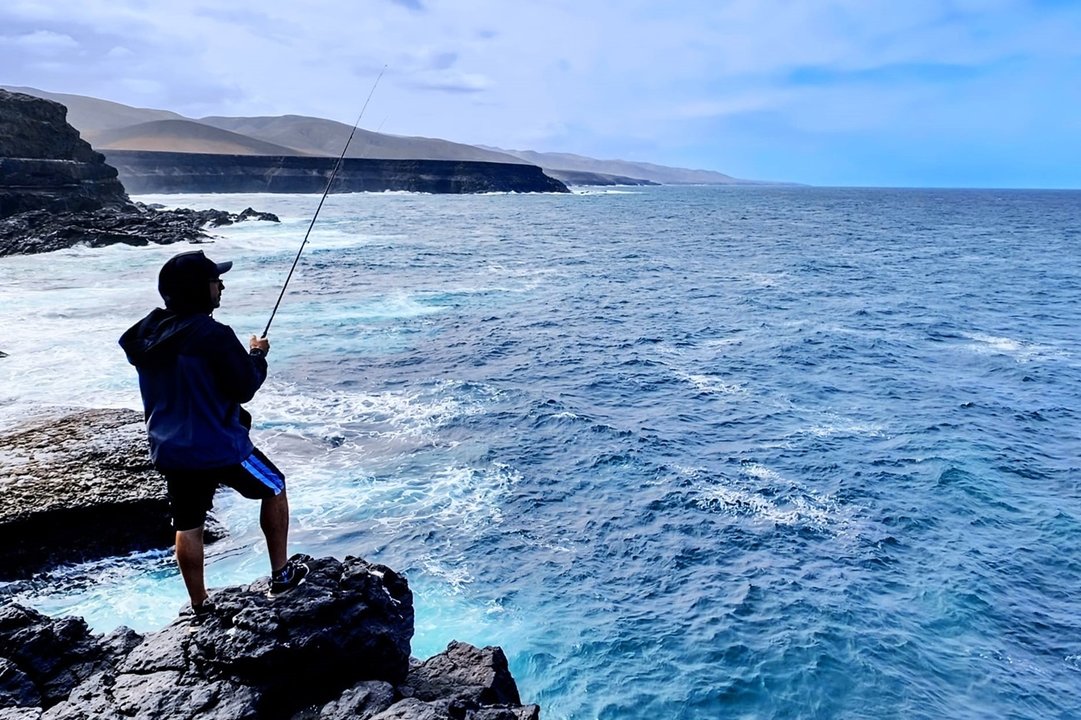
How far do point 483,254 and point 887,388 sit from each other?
33.7m

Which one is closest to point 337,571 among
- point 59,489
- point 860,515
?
point 59,489

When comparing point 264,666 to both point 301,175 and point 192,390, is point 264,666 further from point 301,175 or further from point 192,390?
point 301,175

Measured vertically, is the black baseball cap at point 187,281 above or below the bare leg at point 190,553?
above

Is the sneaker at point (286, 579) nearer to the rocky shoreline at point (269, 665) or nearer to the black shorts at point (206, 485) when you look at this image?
the rocky shoreline at point (269, 665)

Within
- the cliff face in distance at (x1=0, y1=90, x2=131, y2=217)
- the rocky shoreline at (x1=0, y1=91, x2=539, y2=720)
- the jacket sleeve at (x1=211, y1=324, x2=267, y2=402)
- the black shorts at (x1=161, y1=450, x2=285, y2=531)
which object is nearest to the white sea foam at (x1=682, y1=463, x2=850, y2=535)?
the rocky shoreline at (x1=0, y1=91, x2=539, y2=720)

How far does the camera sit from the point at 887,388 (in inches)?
738

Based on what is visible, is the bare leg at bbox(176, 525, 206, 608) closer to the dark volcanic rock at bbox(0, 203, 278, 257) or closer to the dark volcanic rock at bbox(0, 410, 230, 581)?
the dark volcanic rock at bbox(0, 410, 230, 581)

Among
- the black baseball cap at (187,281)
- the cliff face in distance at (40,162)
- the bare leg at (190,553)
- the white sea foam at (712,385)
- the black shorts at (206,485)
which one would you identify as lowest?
the white sea foam at (712,385)

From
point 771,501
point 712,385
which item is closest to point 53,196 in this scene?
point 712,385

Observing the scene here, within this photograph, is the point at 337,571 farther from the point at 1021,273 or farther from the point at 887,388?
the point at 1021,273

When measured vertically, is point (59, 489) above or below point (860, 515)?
above

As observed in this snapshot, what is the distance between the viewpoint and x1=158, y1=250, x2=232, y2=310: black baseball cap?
180 inches

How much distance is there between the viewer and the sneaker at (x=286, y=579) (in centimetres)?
501

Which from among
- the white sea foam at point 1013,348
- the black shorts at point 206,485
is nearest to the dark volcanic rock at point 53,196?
the black shorts at point 206,485
